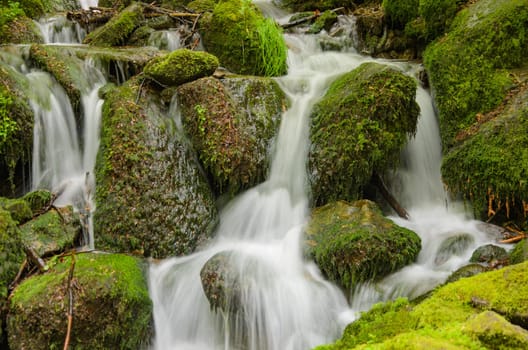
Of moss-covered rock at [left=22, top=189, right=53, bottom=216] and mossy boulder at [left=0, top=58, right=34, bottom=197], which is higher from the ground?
mossy boulder at [left=0, top=58, right=34, bottom=197]

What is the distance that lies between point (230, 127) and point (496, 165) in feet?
10.9

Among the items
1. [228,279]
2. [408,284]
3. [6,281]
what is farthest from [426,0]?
[6,281]

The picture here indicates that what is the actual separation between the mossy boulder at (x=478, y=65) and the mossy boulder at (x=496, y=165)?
0.37 m

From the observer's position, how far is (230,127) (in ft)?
19.6

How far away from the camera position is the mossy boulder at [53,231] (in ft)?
16.3

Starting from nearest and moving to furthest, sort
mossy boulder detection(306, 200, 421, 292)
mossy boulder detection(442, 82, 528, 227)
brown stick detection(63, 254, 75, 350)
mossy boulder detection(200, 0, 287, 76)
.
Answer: brown stick detection(63, 254, 75, 350), mossy boulder detection(306, 200, 421, 292), mossy boulder detection(442, 82, 528, 227), mossy boulder detection(200, 0, 287, 76)

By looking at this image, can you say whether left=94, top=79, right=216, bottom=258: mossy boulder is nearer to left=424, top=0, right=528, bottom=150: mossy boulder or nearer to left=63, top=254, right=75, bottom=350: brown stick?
left=63, top=254, right=75, bottom=350: brown stick

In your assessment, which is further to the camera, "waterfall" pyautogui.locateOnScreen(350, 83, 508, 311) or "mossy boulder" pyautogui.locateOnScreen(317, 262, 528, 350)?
"waterfall" pyautogui.locateOnScreen(350, 83, 508, 311)

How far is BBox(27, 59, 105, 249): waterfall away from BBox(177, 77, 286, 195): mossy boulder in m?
1.50

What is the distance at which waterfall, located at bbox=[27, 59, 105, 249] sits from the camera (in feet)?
20.0

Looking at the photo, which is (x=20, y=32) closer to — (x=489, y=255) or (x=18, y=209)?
(x=18, y=209)

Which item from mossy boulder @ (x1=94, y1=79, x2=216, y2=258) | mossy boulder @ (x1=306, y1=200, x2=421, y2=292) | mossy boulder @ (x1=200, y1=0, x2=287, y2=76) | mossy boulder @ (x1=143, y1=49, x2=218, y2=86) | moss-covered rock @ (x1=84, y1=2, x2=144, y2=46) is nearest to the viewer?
mossy boulder @ (x1=306, y1=200, x2=421, y2=292)

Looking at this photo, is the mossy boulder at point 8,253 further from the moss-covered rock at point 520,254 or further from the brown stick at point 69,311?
the moss-covered rock at point 520,254

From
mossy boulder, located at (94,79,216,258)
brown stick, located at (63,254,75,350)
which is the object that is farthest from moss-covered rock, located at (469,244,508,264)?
brown stick, located at (63,254,75,350)
